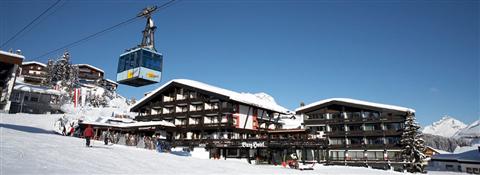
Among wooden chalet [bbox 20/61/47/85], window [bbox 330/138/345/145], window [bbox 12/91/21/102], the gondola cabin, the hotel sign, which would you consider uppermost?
wooden chalet [bbox 20/61/47/85]

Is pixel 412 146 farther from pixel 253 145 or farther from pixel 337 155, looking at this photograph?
pixel 253 145

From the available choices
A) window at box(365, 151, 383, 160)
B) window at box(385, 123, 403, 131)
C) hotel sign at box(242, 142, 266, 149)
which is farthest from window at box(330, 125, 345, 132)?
hotel sign at box(242, 142, 266, 149)

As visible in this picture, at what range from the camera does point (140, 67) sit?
2342 cm

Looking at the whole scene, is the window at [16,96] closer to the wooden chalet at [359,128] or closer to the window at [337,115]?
the wooden chalet at [359,128]

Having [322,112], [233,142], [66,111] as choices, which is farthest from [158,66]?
[66,111]

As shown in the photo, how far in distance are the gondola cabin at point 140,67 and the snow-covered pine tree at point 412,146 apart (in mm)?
37921

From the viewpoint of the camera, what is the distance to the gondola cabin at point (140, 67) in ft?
76.7

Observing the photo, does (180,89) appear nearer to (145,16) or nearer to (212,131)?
(212,131)

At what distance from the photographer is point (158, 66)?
24703 mm

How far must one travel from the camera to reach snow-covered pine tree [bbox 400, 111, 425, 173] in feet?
148

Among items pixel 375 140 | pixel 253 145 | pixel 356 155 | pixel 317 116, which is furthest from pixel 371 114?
pixel 253 145

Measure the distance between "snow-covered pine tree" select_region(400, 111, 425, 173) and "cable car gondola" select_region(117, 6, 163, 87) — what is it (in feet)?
124

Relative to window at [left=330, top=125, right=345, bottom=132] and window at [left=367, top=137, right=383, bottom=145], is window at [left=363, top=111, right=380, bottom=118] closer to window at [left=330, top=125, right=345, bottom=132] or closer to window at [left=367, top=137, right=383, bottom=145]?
window at [left=367, top=137, right=383, bottom=145]

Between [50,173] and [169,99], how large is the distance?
4555 cm
